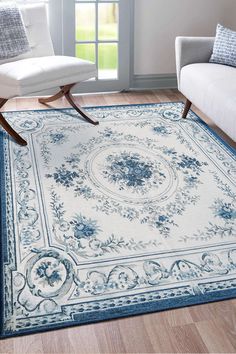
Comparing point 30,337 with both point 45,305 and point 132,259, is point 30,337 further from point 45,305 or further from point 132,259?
point 132,259

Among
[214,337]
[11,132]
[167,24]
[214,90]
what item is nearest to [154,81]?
[167,24]

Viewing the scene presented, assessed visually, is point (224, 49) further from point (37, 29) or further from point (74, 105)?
point (37, 29)

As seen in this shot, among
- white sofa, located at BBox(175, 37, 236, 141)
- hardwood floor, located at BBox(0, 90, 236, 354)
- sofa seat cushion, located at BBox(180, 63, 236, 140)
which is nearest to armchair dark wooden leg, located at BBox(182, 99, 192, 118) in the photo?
white sofa, located at BBox(175, 37, 236, 141)

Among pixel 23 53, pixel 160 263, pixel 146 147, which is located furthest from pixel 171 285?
pixel 23 53

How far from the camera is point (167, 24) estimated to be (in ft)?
13.3

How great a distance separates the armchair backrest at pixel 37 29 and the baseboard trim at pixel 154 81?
0.91 meters

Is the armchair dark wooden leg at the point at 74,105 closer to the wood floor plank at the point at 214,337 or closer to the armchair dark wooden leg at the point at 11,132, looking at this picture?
the armchair dark wooden leg at the point at 11,132

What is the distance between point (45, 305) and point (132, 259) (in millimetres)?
449

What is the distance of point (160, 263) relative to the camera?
2.14 metres

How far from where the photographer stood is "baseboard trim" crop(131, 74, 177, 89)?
422 cm

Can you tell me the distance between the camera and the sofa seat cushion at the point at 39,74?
2990 millimetres

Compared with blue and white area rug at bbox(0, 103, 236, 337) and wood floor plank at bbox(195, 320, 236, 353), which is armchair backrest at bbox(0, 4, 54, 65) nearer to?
blue and white area rug at bbox(0, 103, 236, 337)

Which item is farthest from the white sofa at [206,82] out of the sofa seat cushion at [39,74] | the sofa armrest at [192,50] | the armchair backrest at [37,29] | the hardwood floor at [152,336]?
the hardwood floor at [152,336]

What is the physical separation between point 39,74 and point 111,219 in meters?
1.14
